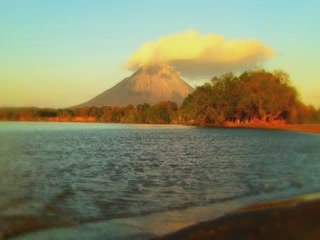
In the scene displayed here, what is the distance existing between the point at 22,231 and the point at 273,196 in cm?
890

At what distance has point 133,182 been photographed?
18.4m

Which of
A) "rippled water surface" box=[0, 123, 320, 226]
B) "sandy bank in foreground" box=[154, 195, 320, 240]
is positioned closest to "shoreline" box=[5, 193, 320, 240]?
"sandy bank in foreground" box=[154, 195, 320, 240]

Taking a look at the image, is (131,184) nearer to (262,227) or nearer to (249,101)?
(262,227)

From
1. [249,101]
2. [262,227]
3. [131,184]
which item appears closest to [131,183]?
[131,184]

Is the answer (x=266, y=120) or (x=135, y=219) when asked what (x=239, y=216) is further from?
(x=266, y=120)

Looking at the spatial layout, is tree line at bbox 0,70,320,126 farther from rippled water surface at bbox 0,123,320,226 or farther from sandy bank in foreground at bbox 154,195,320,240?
sandy bank in foreground at bbox 154,195,320,240

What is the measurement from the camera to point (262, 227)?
918 cm

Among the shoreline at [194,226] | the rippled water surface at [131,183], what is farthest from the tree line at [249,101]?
the shoreline at [194,226]

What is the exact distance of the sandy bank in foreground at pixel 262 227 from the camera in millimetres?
8633

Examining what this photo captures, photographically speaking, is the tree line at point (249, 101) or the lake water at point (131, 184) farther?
the tree line at point (249, 101)

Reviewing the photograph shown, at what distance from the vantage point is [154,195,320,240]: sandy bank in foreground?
28.3ft

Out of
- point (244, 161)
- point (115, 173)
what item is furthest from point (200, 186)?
point (244, 161)

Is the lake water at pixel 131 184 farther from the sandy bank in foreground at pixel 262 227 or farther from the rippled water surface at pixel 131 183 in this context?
the sandy bank in foreground at pixel 262 227

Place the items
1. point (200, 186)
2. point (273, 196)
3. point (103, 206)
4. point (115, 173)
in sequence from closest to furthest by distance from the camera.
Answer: point (103, 206), point (273, 196), point (200, 186), point (115, 173)
